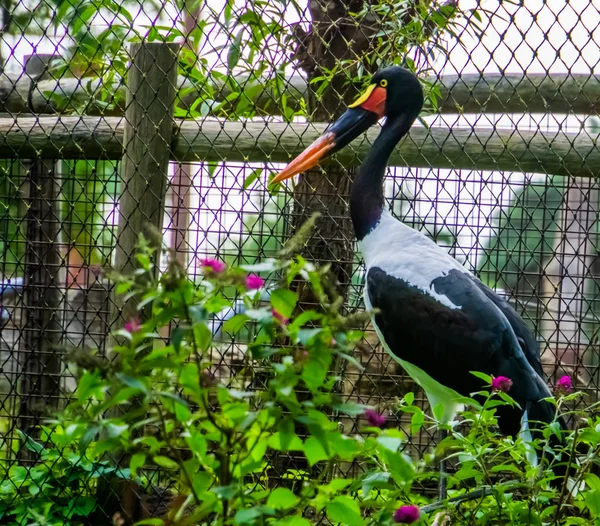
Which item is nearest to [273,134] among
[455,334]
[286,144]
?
[286,144]

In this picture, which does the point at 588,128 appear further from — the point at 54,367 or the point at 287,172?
the point at 54,367

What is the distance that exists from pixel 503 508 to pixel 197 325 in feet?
3.89

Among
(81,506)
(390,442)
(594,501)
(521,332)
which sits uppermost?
(521,332)

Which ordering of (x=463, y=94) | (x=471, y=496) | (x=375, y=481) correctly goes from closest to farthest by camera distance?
1. (x=375, y=481)
2. (x=471, y=496)
3. (x=463, y=94)

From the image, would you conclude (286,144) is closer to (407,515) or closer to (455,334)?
(455,334)

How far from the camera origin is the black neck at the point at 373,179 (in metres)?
3.17

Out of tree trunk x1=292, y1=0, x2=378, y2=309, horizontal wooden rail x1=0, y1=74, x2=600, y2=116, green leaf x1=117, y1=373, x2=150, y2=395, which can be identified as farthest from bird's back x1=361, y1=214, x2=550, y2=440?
green leaf x1=117, y1=373, x2=150, y2=395

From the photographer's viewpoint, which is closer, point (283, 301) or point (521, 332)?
point (283, 301)

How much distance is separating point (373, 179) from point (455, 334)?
69 centimetres

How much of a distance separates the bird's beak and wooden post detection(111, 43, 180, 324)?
46cm

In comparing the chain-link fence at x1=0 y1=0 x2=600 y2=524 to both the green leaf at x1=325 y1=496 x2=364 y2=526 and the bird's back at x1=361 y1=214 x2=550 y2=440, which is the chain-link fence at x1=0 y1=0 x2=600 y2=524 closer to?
the bird's back at x1=361 y1=214 x2=550 y2=440

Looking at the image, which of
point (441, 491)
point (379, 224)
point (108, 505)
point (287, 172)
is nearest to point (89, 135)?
point (287, 172)

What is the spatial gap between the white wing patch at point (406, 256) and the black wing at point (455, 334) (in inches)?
0.8

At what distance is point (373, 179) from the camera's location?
125 inches
